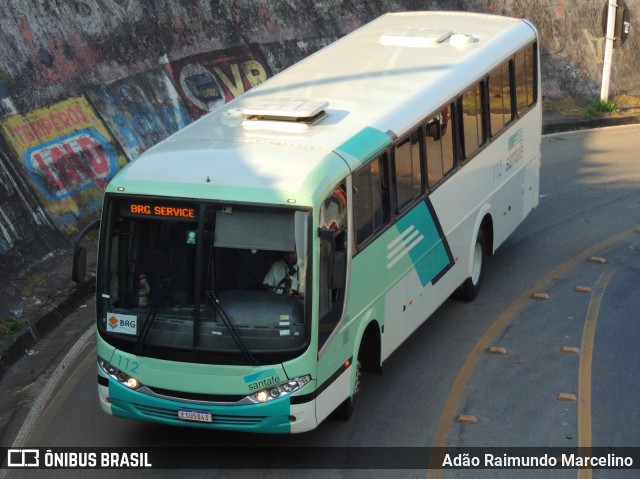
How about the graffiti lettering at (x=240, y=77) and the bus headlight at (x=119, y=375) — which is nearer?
the bus headlight at (x=119, y=375)

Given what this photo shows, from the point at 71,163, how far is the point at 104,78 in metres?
2.33

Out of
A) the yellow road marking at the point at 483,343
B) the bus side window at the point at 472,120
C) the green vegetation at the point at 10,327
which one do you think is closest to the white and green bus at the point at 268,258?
the yellow road marking at the point at 483,343

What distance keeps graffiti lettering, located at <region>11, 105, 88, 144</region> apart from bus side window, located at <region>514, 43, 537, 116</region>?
6.59 meters

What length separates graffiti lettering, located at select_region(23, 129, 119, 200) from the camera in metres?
16.6

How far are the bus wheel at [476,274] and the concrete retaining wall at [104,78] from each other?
5.60 meters

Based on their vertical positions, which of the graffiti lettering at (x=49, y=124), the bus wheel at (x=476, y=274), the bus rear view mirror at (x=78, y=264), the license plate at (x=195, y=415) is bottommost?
the bus wheel at (x=476, y=274)

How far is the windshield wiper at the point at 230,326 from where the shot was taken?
9688 mm

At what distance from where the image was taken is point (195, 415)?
9.95 metres

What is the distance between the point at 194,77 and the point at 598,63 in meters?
10.3

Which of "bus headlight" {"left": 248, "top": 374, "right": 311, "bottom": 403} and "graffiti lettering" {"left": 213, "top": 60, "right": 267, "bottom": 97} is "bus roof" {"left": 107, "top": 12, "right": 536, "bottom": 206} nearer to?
"bus headlight" {"left": 248, "top": 374, "right": 311, "bottom": 403}

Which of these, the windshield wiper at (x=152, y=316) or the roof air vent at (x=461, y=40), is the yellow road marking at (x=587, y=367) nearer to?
the roof air vent at (x=461, y=40)

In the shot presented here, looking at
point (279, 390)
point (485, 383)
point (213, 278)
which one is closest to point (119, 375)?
point (213, 278)

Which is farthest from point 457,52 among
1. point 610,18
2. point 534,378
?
point 610,18

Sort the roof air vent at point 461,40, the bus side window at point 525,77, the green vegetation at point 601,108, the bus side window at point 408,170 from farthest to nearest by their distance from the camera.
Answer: the green vegetation at point 601,108
the bus side window at point 525,77
the roof air vent at point 461,40
the bus side window at point 408,170
